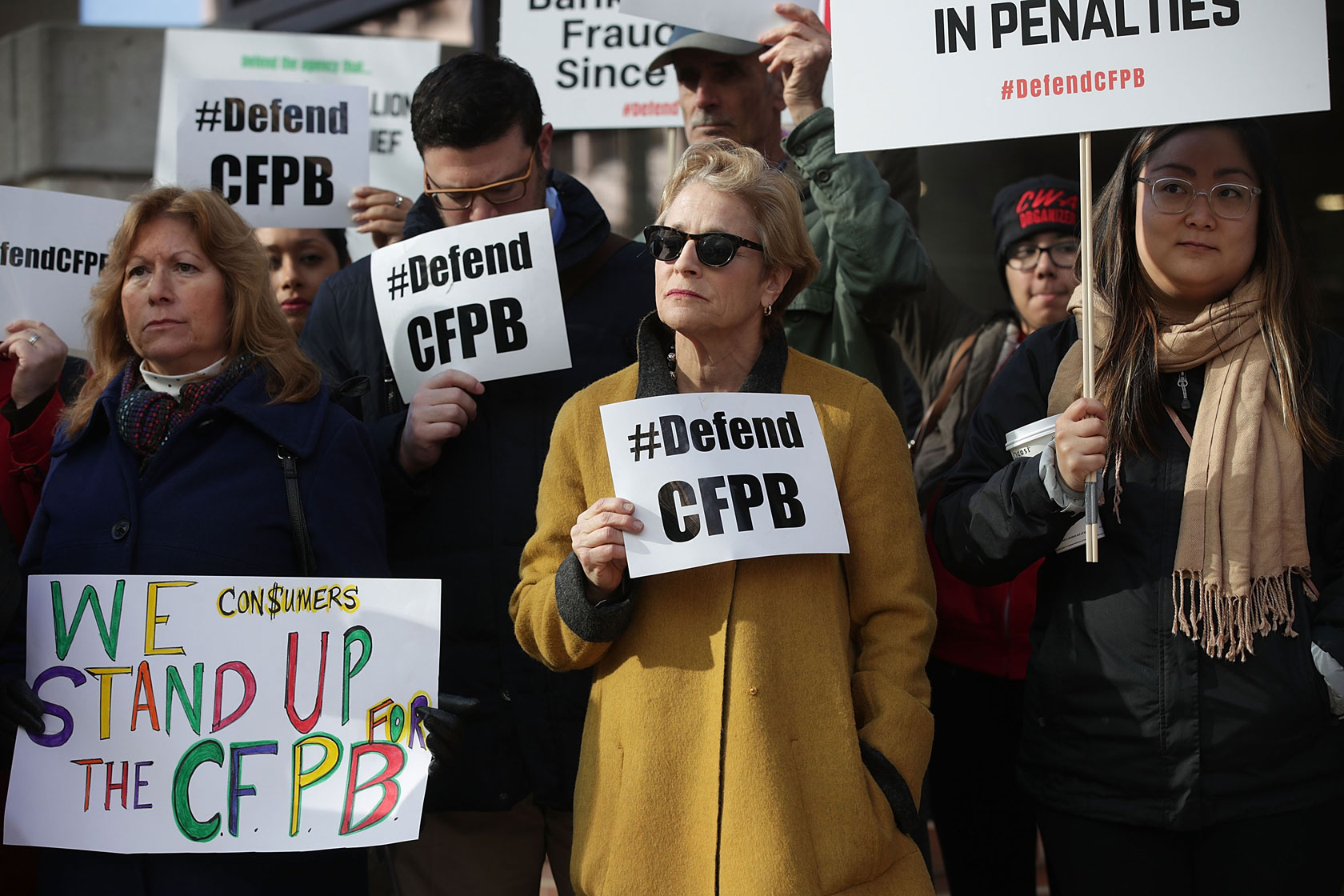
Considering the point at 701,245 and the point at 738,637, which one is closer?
the point at 738,637

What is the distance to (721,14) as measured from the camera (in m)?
3.95

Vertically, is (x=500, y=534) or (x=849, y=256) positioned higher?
(x=849, y=256)

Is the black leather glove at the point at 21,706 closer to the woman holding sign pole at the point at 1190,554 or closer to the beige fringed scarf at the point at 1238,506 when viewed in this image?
the woman holding sign pole at the point at 1190,554

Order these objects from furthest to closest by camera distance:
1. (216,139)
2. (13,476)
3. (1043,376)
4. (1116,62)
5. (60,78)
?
(60,78), (216,139), (13,476), (1043,376), (1116,62)

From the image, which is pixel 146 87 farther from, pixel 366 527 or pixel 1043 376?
pixel 1043 376

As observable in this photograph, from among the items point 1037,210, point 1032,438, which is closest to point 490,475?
point 1032,438

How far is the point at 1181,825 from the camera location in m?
2.77

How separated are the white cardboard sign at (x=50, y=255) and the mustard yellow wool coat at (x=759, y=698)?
6.20 ft

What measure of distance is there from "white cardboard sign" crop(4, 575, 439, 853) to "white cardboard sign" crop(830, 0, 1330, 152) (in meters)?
1.40

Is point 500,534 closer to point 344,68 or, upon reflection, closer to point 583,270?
point 583,270

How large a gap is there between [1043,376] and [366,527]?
59.4 inches

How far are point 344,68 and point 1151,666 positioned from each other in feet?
13.9

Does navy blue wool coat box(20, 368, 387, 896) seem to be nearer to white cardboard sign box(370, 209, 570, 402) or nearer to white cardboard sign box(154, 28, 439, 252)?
white cardboard sign box(370, 209, 570, 402)

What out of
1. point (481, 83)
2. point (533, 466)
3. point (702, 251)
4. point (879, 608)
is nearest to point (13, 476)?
point (533, 466)
